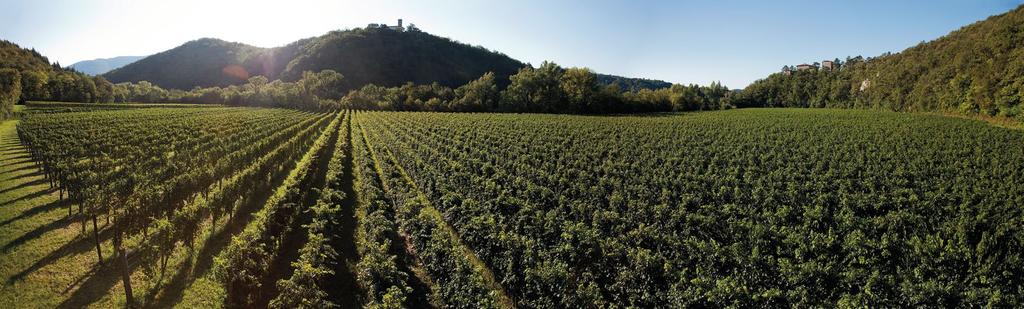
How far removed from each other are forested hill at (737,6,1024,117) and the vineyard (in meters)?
44.2

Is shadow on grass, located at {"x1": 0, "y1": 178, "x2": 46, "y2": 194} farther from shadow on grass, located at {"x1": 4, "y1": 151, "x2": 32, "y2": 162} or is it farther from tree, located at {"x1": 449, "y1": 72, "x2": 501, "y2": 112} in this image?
tree, located at {"x1": 449, "y1": 72, "x2": 501, "y2": 112}

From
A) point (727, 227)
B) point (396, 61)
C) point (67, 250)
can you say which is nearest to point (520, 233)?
point (727, 227)

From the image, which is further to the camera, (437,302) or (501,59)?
(501,59)

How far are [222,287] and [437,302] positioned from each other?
6827 mm

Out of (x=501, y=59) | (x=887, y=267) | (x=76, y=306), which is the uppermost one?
(x=501, y=59)

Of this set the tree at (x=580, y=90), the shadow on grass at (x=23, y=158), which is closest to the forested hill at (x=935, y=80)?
the tree at (x=580, y=90)

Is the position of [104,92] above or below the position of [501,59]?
below

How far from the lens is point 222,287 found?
541 inches

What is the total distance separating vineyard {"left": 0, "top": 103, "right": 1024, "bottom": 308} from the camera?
12.2m

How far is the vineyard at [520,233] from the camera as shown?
12.2 m

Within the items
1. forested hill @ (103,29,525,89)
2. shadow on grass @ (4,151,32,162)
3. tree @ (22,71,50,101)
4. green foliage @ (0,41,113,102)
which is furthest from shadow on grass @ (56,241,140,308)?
forested hill @ (103,29,525,89)

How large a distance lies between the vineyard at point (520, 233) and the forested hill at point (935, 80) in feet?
145

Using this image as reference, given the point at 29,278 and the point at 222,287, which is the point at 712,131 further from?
the point at 29,278

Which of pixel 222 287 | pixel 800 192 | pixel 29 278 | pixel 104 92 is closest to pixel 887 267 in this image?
pixel 800 192
